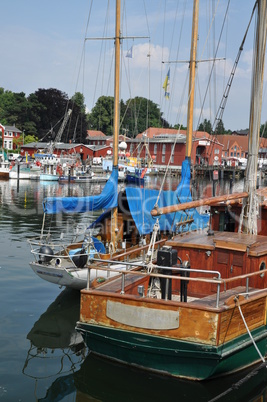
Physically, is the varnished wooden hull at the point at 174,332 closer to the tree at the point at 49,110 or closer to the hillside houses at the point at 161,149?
the hillside houses at the point at 161,149

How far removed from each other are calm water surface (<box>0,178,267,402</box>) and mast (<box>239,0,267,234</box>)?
4.29 metres

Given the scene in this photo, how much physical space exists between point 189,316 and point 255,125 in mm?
6569

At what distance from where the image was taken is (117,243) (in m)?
19.2

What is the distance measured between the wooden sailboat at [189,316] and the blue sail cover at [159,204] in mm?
6682

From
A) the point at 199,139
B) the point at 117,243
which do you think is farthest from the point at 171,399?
the point at 199,139

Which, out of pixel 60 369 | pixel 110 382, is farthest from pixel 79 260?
pixel 110 382

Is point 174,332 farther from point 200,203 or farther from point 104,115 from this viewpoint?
point 104,115

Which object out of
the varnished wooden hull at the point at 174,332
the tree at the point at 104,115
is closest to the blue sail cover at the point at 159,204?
the varnished wooden hull at the point at 174,332

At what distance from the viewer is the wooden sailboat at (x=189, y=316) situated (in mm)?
9773

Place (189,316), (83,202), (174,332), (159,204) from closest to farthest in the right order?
1. (189,316)
2. (174,332)
3. (83,202)
4. (159,204)

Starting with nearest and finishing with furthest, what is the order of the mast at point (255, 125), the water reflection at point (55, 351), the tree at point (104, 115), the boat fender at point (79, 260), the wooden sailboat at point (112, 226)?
the water reflection at point (55, 351)
the mast at point (255, 125)
the boat fender at point (79, 260)
the wooden sailboat at point (112, 226)
the tree at point (104, 115)

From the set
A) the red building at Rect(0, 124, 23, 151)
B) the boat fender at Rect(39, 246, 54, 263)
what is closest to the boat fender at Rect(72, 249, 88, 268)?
the boat fender at Rect(39, 246, 54, 263)

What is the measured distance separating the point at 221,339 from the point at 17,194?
153 ft

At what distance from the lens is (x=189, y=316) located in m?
9.77
